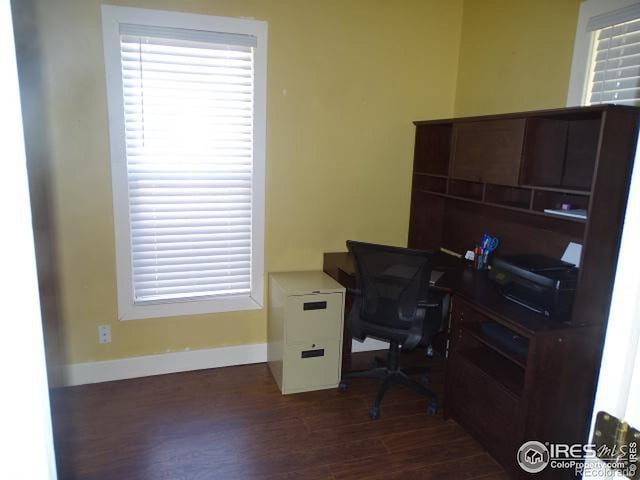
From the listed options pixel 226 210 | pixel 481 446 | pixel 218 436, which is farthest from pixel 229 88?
pixel 481 446

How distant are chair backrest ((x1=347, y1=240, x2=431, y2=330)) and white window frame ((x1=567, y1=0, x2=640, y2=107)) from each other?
1.22 m

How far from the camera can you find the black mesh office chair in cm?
259

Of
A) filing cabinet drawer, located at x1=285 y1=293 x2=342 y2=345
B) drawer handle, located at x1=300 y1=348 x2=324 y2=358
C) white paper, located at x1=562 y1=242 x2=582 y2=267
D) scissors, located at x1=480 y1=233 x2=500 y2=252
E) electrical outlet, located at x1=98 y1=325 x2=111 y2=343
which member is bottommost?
drawer handle, located at x1=300 y1=348 x2=324 y2=358

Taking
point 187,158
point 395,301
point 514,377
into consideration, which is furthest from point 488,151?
point 187,158

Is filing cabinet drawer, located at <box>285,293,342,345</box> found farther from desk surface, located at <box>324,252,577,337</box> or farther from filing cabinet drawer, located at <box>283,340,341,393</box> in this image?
desk surface, located at <box>324,252,577,337</box>

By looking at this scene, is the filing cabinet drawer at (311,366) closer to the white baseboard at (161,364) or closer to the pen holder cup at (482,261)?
the white baseboard at (161,364)

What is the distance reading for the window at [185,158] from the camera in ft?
9.12

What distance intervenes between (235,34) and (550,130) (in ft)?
6.72

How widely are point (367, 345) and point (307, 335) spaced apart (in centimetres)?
89

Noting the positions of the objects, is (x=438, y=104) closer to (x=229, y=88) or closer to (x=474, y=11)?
(x=474, y=11)

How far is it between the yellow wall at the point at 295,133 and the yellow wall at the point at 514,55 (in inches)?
6.7

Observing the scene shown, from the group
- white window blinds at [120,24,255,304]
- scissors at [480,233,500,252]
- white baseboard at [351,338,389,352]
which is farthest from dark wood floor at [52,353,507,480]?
scissors at [480,233,500,252]

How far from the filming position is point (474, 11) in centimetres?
328

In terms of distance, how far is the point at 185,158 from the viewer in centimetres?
297
